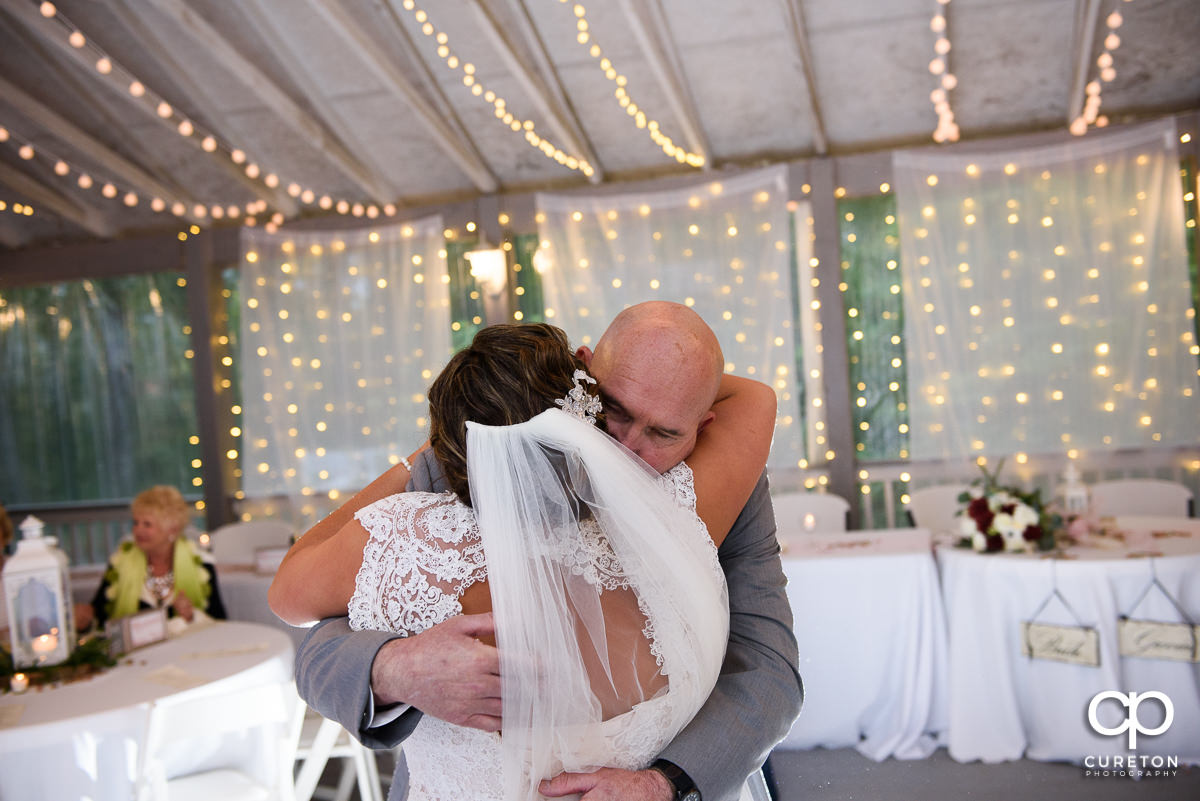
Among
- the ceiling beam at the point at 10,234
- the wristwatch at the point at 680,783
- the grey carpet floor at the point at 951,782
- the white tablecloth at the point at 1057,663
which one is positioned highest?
the ceiling beam at the point at 10,234

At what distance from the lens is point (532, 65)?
6.15 m

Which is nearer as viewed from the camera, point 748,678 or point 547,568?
point 547,568

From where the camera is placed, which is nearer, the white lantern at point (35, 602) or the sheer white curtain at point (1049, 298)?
the white lantern at point (35, 602)

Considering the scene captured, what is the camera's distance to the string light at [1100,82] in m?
5.37

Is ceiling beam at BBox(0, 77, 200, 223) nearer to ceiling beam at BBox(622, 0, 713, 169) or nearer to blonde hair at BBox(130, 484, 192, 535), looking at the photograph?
blonde hair at BBox(130, 484, 192, 535)

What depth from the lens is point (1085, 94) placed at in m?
5.99

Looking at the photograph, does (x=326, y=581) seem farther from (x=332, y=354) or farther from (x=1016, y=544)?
(x=332, y=354)

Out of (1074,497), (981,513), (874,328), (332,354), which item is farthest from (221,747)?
(874,328)

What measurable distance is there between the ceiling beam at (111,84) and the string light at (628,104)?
283cm

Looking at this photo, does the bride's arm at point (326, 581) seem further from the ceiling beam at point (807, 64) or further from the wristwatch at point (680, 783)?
the ceiling beam at point (807, 64)

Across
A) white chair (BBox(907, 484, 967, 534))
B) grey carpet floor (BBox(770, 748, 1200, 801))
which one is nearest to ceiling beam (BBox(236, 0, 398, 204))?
white chair (BBox(907, 484, 967, 534))

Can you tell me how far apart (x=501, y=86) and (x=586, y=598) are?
18.2ft

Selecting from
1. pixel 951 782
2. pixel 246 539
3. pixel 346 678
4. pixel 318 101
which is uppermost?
pixel 318 101

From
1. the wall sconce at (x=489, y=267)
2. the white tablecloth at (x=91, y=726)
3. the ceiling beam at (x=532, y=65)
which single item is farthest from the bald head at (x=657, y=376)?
the wall sconce at (x=489, y=267)
